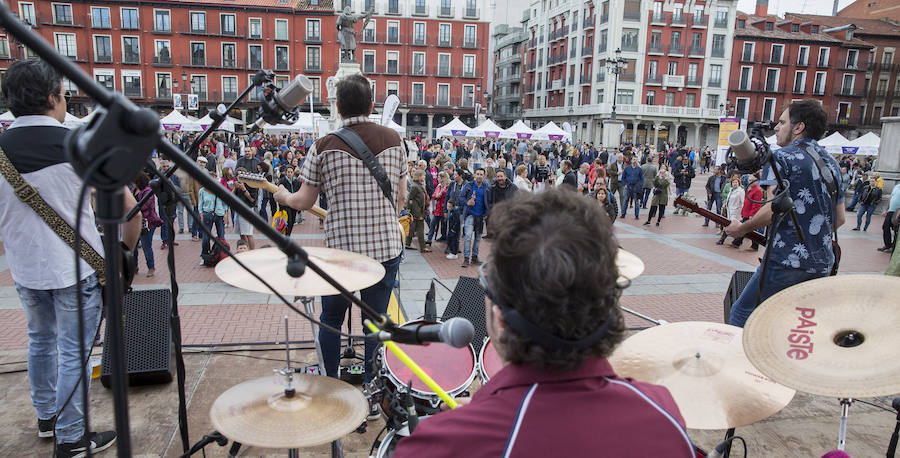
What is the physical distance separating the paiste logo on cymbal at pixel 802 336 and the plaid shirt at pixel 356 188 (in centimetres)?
215

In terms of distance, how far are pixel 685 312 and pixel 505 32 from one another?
74292 millimetres

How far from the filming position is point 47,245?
2.69 meters

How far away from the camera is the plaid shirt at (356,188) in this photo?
312 centimetres

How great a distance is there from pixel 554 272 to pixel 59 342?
9.77ft

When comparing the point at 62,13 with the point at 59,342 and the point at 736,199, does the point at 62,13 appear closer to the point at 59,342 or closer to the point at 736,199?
the point at 736,199

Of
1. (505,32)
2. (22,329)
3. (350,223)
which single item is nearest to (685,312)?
(350,223)

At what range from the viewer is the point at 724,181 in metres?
14.2

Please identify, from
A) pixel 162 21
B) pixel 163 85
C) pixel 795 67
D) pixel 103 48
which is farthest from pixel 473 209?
pixel 795 67

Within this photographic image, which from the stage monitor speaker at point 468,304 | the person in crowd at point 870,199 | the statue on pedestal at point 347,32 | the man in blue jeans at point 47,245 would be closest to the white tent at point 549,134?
the statue on pedestal at point 347,32

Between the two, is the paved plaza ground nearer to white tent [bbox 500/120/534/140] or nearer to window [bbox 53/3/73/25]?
white tent [bbox 500/120/534/140]

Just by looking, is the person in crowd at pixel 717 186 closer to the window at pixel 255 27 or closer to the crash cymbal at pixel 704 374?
the crash cymbal at pixel 704 374

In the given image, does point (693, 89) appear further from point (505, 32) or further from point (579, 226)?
point (579, 226)

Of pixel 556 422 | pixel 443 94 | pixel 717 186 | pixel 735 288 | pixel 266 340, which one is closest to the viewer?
pixel 556 422

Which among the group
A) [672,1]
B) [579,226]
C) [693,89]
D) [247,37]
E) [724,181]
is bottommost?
[724,181]
